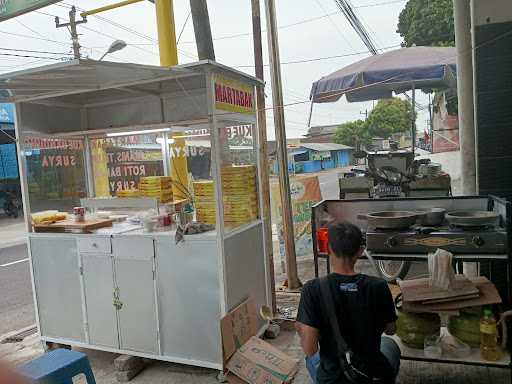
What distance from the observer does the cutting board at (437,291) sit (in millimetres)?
2764

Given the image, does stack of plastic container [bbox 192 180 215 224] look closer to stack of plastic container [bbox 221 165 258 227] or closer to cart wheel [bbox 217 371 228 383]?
stack of plastic container [bbox 221 165 258 227]

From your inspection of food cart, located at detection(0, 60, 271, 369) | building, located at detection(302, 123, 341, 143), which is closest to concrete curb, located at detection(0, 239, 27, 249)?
food cart, located at detection(0, 60, 271, 369)

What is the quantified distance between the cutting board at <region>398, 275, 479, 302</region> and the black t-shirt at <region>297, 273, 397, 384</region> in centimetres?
74

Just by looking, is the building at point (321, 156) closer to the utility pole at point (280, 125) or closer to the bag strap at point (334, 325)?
the utility pole at point (280, 125)

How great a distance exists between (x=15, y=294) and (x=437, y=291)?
20.2 ft

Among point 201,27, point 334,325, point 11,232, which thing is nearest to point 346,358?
point 334,325

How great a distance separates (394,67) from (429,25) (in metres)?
11.3

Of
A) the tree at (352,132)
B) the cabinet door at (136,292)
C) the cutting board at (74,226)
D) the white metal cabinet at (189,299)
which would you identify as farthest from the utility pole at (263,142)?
the tree at (352,132)

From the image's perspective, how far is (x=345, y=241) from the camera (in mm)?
2152

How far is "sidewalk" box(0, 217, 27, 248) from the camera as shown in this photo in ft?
38.2

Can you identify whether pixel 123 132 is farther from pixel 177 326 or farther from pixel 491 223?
pixel 491 223

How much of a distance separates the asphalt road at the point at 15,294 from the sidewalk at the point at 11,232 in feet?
2.77

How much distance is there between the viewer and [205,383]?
357cm

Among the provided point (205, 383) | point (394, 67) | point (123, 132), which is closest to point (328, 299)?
point (205, 383)
